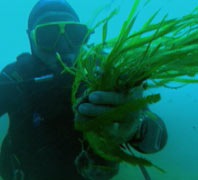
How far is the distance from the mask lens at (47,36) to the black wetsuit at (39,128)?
557mm

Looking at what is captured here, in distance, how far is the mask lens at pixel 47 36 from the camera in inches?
129

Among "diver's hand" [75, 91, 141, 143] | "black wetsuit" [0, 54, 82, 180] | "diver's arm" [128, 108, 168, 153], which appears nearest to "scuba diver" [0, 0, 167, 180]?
"black wetsuit" [0, 54, 82, 180]

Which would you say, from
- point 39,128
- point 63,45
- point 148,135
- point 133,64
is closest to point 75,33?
A: point 63,45

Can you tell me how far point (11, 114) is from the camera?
303 cm

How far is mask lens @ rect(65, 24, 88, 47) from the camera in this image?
3.35 m

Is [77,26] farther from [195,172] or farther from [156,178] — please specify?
[195,172]

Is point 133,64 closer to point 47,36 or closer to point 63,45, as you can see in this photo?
point 63,45

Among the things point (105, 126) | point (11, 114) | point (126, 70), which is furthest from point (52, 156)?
point (126, 70)

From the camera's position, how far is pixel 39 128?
275 centimetres

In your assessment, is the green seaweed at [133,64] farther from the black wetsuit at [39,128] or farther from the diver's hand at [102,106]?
the black wetsuit at [39,128]

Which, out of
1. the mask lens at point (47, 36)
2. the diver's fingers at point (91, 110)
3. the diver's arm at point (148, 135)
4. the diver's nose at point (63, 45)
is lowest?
the diver's arm at point (148, 135)

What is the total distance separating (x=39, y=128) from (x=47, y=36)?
4.60 ft

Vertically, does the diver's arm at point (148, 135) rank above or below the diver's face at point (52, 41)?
below

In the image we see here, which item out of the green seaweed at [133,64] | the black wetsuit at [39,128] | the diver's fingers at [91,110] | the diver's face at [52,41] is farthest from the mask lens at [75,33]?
the diver's fingers at [91,110]
